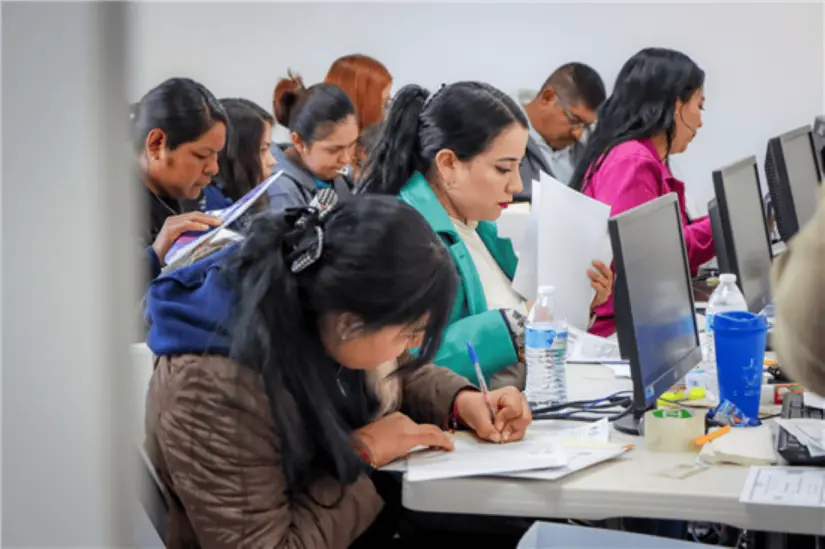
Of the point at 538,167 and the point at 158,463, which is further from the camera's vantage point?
the point at 538,167

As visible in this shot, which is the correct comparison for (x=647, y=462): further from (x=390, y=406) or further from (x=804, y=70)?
(x=804, y=70)

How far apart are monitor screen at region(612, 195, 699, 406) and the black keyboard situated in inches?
7.6

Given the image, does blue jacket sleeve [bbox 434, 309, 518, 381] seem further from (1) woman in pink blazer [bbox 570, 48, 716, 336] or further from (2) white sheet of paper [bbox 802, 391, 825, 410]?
(1) woman in pink blazer [bbox 570, 48, 716, 336]


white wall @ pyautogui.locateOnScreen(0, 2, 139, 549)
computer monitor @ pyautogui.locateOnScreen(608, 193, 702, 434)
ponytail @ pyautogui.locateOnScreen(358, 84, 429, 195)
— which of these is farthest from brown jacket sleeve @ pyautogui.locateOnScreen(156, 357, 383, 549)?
ponytail @ pyautogui.locateOnScreen(358, 84, 429, 195)

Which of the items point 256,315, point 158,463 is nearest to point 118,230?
point 256,315

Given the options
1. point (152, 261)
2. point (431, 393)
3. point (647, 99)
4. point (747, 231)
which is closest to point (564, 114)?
point (647, 99)

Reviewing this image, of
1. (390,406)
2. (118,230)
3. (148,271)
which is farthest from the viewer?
(148,271)

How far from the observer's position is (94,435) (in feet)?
1.83

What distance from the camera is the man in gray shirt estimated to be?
428cm

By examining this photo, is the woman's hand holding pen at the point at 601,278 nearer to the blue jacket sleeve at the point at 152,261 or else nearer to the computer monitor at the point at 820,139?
the blue jacket sleeve at the point at 152,261

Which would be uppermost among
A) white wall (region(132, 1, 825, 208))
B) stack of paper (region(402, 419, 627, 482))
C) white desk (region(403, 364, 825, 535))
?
white wall (region(132, 1, 825, 208))

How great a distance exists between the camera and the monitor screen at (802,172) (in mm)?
2797

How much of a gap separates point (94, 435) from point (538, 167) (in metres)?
3.35

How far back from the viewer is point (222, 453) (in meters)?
1.32
